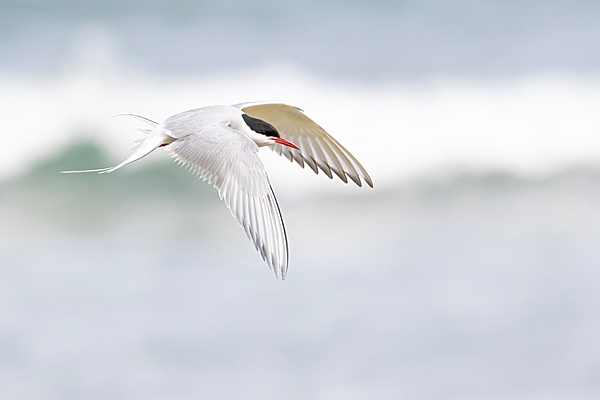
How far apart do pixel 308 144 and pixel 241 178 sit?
1.04 meters

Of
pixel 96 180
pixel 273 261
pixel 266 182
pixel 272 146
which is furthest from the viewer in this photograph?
pixel 96 180

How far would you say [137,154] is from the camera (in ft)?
8.66

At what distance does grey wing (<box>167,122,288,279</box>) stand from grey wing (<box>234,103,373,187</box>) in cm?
67

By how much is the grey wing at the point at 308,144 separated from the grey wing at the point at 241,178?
674mm

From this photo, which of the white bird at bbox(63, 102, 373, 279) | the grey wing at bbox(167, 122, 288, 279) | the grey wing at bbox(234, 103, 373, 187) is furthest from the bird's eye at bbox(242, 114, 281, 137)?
the grey wing at bbox(234, 103, 373, 187)

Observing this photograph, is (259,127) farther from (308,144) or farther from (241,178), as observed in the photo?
(308,144)

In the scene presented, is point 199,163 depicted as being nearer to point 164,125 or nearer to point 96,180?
point 164,125

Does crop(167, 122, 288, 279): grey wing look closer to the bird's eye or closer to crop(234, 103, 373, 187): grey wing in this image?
the bird's eye

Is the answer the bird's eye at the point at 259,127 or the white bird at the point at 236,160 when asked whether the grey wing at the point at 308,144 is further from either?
the bird's eye at the point at 259,127

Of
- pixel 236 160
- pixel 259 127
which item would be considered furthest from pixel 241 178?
pixel 259 127

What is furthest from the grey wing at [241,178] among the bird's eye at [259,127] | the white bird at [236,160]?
the bird's eye at [259,127]

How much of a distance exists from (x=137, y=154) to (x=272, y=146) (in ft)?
2.74

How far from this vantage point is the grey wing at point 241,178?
2.34m

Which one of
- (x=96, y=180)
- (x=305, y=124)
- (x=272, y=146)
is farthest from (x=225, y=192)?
(x=96, y=180)
